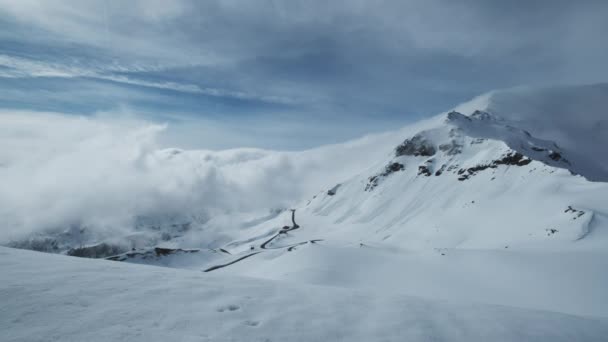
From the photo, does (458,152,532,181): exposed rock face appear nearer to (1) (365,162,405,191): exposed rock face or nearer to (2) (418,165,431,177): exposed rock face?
(2) (418,165,431,177): exposed rock face

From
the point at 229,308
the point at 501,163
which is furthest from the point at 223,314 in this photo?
the point at 501,163

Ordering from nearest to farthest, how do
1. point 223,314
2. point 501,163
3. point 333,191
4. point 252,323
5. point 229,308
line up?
point 252,323 < point 223,314 < point 229,308 < point 501,163 < point 333,191

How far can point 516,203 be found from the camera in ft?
182

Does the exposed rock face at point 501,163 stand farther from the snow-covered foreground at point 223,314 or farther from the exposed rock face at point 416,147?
the snow-covered foreground at point 223,314

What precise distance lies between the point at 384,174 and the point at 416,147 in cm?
1963

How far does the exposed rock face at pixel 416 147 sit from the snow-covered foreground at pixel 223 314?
12619 centimetres

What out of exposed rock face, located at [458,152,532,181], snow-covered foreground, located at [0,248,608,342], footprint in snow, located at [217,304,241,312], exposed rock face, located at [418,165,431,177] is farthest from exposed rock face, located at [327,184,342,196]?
footprint in snow, located at [217,304,241,312]

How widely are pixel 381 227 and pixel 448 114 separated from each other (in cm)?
8022

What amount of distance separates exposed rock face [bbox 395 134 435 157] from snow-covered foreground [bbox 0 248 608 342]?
126186 mm

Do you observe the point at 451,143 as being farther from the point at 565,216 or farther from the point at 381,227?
the point at 565,216

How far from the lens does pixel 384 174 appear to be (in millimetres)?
126250

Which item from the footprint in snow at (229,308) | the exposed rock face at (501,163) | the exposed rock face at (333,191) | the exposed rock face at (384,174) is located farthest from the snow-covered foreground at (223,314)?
the exposed rock face at (333,191)

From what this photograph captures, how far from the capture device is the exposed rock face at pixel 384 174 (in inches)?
4867

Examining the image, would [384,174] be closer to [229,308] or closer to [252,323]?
[229,308]
